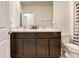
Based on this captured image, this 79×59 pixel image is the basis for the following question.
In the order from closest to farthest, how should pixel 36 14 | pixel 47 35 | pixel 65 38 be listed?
1. pixel 47 35
2. pixel 65 38
3. pixel 36 14

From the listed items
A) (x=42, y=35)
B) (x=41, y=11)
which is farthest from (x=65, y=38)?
(x=41, y=11)

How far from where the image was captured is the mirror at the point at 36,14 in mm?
3803

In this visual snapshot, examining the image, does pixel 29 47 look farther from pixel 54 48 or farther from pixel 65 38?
pixel 65 38

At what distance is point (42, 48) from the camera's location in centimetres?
330

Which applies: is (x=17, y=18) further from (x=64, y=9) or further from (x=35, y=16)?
(x=64, y=9)

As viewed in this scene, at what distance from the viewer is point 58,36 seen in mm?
3316

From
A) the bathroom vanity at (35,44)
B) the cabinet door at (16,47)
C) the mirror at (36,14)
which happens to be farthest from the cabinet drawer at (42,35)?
the mirror at (36,14)

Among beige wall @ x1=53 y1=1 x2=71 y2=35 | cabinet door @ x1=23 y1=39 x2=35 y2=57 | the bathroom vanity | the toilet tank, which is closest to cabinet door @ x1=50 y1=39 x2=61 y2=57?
the bathroom vanity

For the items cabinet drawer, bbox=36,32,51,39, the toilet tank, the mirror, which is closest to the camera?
cabinet drawer, bbox=36,32,51,39

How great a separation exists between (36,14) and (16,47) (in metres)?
1.13

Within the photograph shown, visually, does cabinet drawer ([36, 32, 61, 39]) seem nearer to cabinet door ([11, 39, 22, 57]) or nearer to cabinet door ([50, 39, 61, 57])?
cabinet door ([50, 39, 61, 57])

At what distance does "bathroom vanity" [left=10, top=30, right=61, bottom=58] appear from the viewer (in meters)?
→ 3.29

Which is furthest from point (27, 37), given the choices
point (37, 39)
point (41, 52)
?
point (41, 52)

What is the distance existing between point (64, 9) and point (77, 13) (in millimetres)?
908
